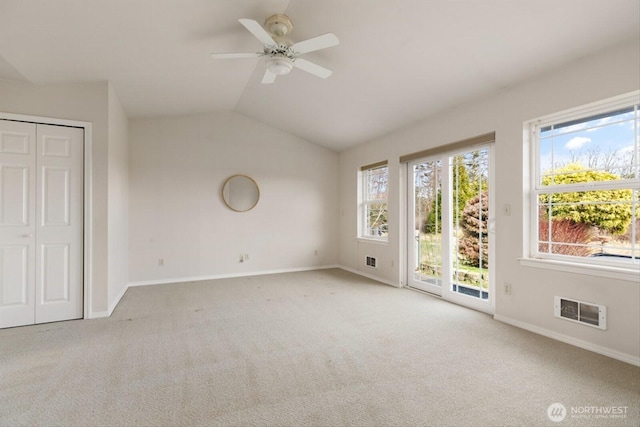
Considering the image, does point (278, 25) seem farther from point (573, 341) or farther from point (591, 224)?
point (573, 341)

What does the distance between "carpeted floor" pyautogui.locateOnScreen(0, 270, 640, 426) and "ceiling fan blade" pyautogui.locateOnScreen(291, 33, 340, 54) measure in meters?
2.42

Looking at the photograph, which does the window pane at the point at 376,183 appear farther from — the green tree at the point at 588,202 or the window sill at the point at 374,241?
the green tree at the point at 588,202

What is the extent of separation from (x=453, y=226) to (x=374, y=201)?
1.73 m

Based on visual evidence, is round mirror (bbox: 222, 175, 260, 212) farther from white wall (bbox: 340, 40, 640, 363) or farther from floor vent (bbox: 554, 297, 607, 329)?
floor vent (bbox: 554, 297, 607, 329)

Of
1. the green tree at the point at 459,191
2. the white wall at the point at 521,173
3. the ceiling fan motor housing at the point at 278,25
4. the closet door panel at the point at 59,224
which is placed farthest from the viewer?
the green tree at the point at 459,191

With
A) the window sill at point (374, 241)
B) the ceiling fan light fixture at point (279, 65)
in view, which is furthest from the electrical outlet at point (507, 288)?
the ceiling fan light fixture at point (279, 65)

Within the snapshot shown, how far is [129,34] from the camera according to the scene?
2.56 metres

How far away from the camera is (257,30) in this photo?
7.25ft

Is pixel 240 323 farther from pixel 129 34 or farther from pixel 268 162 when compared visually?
pixel 268 162

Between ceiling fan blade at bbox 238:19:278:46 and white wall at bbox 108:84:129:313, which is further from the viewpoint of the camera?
white wall at bbox 108:84:129:313

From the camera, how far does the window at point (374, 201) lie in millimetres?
5141

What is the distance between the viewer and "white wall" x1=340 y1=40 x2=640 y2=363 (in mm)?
2332

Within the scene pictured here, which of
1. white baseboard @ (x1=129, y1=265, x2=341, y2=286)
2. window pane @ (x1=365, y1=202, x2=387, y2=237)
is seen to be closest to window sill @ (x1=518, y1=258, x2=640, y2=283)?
window pane @ (x1=365, y1=202, x2=387, y2=237)

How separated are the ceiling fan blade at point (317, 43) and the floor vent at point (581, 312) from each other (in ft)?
9.58
